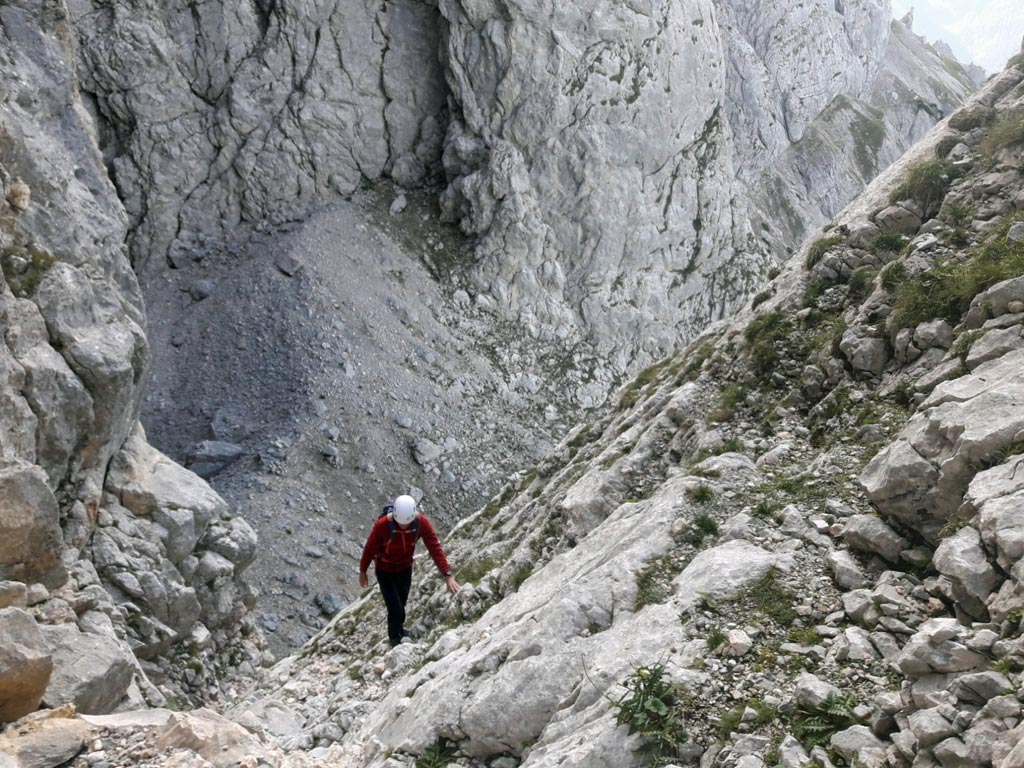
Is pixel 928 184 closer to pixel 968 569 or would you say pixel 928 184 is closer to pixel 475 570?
pixel 968 569

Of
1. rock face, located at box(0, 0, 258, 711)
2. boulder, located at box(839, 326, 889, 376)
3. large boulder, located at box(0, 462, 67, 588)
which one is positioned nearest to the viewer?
boulder, located at box(839, 326, 889, 376)

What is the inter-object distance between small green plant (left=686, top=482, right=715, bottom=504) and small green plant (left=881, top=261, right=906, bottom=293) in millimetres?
4108

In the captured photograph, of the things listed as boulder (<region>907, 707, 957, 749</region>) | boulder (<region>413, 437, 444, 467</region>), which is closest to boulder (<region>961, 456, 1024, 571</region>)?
boulder (<region>907, 707, 957, 749</region>)

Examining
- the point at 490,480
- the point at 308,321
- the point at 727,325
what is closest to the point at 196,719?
the point at 727,325

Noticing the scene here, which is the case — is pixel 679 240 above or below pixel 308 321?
below

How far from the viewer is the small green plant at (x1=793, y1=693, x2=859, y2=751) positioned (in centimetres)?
591

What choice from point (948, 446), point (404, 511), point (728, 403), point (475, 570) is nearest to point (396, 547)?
point (404, 511)

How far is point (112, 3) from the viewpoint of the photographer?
47.6 meters

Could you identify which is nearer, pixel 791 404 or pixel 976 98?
pixel 791 404

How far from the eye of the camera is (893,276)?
36.6ft

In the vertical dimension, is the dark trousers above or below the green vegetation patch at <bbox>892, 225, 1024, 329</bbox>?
below

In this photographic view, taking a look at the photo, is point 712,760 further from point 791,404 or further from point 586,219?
point 586,219

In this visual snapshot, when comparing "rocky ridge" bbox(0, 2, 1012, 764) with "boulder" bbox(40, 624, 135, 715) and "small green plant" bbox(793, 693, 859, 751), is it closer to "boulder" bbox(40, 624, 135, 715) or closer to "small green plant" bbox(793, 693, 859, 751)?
"boulder" bbox(40, 624, 135, 715)

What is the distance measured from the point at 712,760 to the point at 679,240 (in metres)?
54.4
